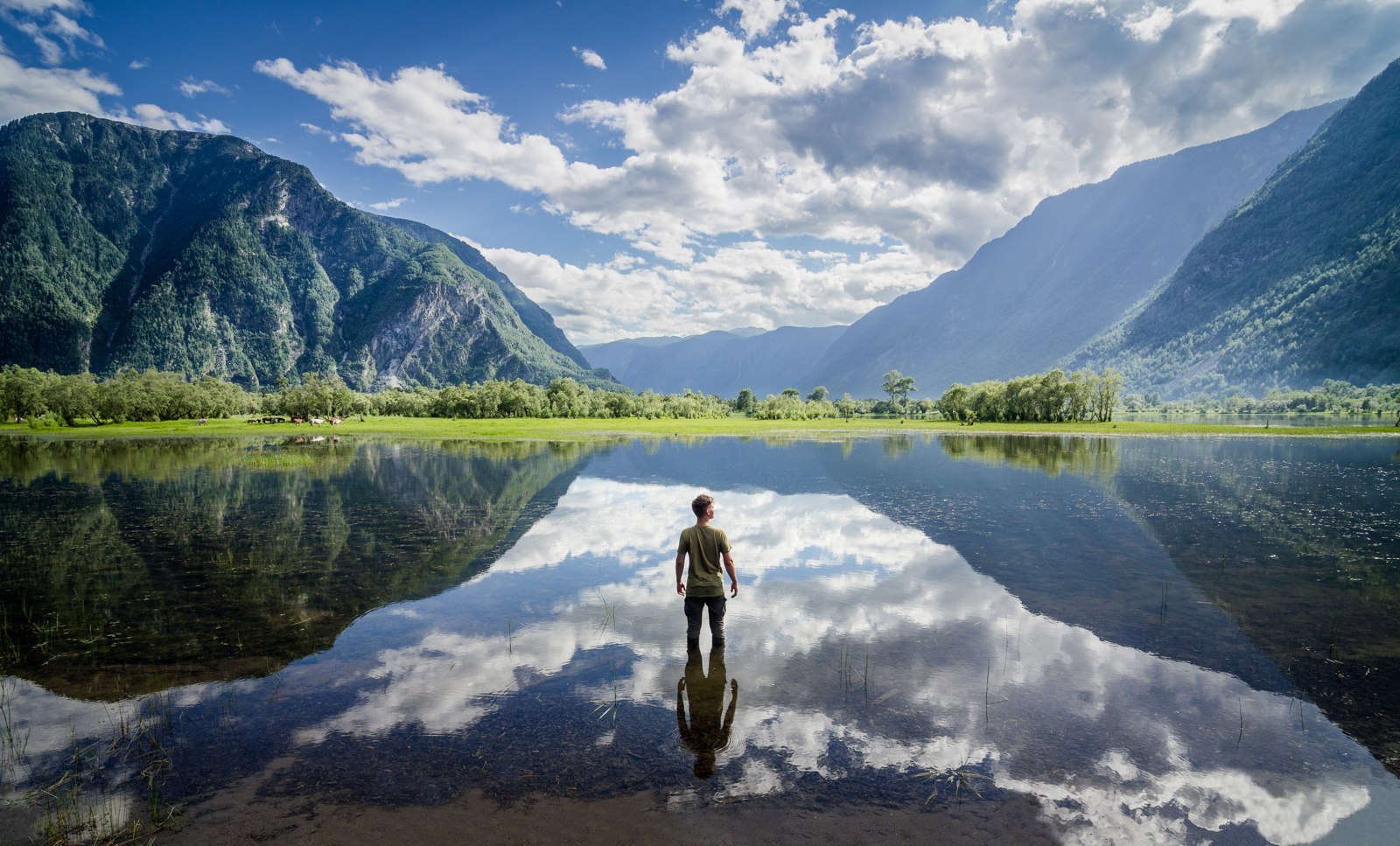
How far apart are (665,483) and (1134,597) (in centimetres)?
2605

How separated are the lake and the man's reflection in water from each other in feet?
0.20

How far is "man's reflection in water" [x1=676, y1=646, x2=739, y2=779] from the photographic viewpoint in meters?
8.40

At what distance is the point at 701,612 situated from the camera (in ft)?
38.3

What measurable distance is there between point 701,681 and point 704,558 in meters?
2.09

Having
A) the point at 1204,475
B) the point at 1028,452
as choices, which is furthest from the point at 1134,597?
the point at 1028,452

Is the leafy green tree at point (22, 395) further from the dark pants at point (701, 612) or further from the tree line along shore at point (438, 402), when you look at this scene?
the dark pants at point (701, 612)

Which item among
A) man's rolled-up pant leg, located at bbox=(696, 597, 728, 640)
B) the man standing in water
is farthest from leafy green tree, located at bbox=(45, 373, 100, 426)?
man's rolled-up pant leg, located at bbox=(696, 597, 728, 640)

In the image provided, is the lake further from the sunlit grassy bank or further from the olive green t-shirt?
the sunlit grassy bank

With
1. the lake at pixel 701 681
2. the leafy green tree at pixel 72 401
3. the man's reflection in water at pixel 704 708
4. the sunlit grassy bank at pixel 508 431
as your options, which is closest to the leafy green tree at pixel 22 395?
the leafy green tree at pixel 72 401

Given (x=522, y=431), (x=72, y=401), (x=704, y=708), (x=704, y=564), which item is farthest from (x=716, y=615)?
(x=72, y=401)

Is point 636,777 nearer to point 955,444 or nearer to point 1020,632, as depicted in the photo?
point 1020,632

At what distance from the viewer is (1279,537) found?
22391 millimetres

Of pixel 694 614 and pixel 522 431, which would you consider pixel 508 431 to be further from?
pixel 694 614

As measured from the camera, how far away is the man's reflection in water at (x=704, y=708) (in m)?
8.40
